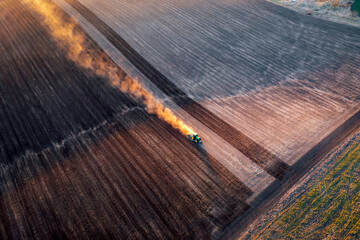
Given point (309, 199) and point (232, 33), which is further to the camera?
point (232, 33)

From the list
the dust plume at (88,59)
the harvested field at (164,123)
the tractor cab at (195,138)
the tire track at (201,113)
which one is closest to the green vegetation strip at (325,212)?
the harvested field at (164,123)

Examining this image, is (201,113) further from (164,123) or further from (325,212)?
(325,212)

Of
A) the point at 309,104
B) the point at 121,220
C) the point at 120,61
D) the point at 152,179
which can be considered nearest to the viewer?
the point at 121,220

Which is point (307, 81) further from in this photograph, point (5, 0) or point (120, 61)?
point (5, 0)

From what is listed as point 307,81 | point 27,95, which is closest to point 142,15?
point 27,95

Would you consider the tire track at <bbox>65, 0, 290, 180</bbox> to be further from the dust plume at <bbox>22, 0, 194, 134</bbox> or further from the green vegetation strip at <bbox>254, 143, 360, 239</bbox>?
the green vegetation strip at <bbox>254, 143, 360, 239</bbox>

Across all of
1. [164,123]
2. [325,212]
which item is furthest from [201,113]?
[325,212]
